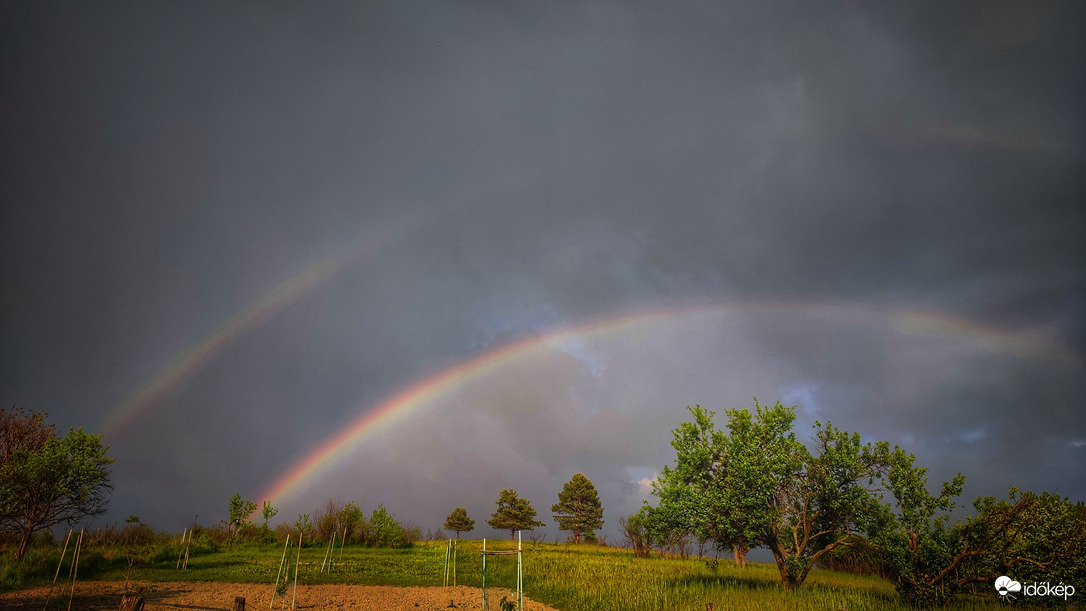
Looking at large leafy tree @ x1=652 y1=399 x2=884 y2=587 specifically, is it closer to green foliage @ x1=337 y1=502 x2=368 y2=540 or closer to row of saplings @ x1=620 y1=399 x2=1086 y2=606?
row of saplings @ x1=620 y1=399 x2=1086 y2=606

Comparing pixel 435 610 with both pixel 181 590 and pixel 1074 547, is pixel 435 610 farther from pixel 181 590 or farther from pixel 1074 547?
pixel 1074 547

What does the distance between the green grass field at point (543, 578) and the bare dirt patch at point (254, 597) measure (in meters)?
1.78

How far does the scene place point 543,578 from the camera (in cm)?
2550

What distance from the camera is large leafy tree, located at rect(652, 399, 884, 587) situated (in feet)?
68.5

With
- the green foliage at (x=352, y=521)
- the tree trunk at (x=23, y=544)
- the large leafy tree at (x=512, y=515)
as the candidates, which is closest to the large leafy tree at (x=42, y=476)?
the tree trunk at (x=23, y=544)

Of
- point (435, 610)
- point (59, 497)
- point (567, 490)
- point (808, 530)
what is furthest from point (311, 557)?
point (567, 490)

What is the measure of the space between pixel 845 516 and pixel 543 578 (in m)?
14.4

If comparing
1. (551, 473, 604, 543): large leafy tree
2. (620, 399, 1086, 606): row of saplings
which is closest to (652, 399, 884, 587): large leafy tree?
(620, 399, 1086, 606): row of saplings

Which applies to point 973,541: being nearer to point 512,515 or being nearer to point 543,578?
point 543,578

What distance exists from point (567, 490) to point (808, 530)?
199ft

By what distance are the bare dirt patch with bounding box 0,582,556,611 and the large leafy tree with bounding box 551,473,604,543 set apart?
57.7 metres

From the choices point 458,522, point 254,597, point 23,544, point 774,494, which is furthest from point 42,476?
point 458,522

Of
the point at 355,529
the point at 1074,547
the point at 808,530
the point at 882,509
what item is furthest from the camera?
the point at 355,529

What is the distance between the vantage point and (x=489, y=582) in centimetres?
2580
